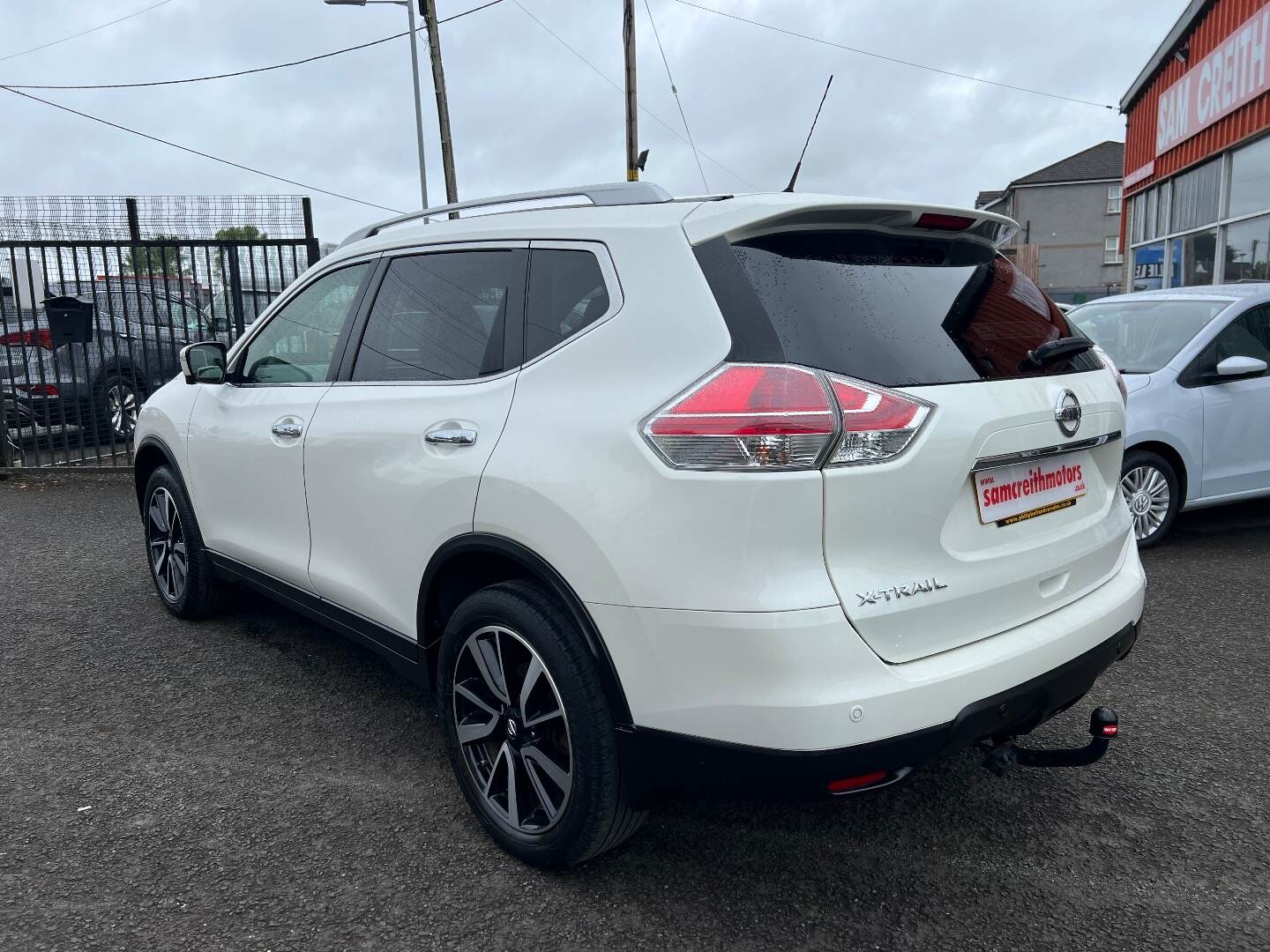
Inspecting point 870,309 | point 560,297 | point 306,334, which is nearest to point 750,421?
point 870,309

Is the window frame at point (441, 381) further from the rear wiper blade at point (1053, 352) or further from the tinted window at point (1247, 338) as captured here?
the tinted window at point (1247, 338)

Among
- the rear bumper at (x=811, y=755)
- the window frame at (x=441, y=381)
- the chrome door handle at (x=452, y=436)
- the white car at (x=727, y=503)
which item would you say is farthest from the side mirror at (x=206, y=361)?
the rear bumper at (x=811, y=755)

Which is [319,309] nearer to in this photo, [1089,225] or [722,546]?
[722,546]

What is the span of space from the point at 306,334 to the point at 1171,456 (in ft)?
16.6

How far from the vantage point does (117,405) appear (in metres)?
9.30

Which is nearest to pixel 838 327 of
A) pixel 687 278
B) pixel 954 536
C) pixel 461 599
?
pixel 687 278

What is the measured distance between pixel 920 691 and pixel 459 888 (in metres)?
1.36

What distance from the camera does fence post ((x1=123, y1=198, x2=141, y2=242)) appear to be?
884 centimetres

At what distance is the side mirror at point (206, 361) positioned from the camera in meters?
4.06

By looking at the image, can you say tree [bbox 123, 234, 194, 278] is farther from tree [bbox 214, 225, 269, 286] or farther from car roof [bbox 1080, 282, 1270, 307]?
car roof [bbox 1080, 282, 1270, 307]

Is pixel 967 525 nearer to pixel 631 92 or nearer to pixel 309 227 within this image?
pixel 309 227

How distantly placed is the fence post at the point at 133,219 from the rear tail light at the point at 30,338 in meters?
1.19

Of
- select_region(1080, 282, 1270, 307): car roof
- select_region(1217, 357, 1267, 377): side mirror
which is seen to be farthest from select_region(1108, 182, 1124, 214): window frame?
select_region(1217, 357, 1267, 377): side mirror

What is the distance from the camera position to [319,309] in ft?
12.2
